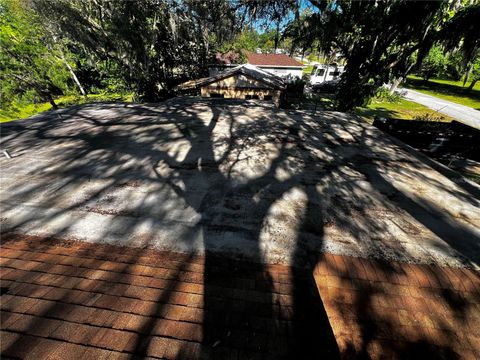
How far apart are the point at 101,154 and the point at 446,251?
23.9 ft

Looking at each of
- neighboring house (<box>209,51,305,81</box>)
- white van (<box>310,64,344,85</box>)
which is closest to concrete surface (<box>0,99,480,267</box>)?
neighboring house (<box>209,51,305,81</box>)

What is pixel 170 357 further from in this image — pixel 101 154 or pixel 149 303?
pixel 101 154

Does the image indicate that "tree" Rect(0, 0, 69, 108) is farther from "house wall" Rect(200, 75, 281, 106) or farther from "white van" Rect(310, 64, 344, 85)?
"white van" Rect(310, 64, 344, 85)

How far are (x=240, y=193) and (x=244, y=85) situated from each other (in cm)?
1800

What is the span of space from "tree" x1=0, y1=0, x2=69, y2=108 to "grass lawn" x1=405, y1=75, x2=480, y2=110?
51.9m

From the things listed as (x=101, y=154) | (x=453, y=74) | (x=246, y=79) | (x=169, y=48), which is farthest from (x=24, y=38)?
(x=453, y=74)

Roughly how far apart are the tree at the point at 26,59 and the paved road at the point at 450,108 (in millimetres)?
41637

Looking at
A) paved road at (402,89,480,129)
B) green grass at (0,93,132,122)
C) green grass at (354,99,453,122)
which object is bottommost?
green grass at (0,93,132,122)

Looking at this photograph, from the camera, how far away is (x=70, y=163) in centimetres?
516

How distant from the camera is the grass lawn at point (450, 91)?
101 feet

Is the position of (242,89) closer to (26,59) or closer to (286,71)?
(286,71)

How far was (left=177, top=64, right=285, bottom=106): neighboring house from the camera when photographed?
1930cm

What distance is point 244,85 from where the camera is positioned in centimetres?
1970

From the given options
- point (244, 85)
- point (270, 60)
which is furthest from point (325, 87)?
point (244, 85)
